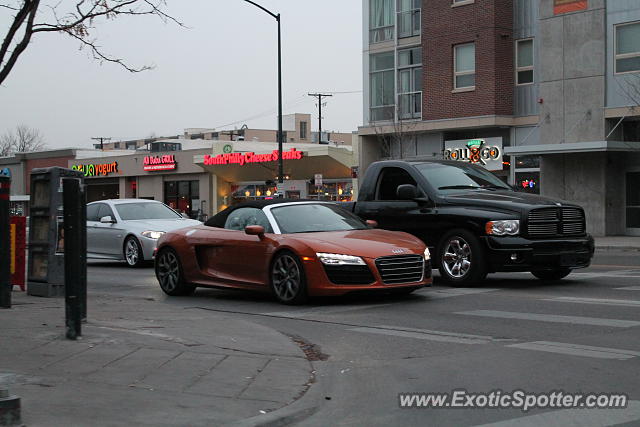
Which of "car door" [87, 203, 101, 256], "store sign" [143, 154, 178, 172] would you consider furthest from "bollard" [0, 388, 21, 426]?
"store sign" [143, 154, 178, 172]

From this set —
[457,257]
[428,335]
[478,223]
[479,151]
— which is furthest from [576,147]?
[428,335]

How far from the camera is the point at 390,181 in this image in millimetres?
14391

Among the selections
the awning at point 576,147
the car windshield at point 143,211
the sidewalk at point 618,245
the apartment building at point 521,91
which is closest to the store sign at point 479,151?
the apartment building at point 521,91

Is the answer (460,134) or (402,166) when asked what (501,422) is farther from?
(460,134)

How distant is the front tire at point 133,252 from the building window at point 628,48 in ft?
60.4

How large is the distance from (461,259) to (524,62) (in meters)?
22.7

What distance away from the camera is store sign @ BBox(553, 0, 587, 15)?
30344 mm

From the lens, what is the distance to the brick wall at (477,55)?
3341 cm

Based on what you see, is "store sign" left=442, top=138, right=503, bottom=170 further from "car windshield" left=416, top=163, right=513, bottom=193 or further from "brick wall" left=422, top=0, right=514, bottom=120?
"car windshield" left=416, top=163, right=513, bottom=193

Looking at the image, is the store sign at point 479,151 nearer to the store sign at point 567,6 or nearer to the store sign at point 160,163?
the store sign at point 567,6

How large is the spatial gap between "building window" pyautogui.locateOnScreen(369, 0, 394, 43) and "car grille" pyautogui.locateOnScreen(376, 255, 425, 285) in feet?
92.7

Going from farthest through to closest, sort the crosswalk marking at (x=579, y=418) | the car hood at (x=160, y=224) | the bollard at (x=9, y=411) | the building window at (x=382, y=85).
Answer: the building window at (x=382, y=85)
the car hood at (x=160, y=224)
the crosswalk marking at (x=579, y=418)
the bollard at (x=9, y=411)

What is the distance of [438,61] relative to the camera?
35312 mm

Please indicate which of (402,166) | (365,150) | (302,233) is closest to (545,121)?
(365,150)
